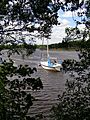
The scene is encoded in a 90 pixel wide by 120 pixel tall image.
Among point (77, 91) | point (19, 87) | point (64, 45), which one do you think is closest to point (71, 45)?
point (64, 45)

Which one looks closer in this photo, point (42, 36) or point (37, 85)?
point (37, 85)

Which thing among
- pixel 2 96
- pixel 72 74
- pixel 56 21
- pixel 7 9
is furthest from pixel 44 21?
pixel 2 96

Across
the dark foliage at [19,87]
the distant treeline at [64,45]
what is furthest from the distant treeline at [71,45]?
the dark foliage at [19,87]

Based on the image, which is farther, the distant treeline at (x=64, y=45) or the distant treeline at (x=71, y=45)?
the distant treeline at (x=71, y=45)

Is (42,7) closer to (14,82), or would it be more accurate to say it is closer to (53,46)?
(53,46)

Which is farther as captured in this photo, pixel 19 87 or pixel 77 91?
pixel 77 91

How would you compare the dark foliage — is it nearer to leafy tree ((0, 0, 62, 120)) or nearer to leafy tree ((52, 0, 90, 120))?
leafy tree ((0, 0, 62, 120))

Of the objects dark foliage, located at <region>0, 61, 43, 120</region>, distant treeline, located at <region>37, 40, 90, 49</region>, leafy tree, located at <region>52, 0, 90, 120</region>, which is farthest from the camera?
leafy tree, located at <region>52, 0, 90, 120</region>

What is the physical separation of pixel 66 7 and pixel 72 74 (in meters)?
2.35

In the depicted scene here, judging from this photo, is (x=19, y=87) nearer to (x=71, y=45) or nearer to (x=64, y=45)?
(x=64, y=45)

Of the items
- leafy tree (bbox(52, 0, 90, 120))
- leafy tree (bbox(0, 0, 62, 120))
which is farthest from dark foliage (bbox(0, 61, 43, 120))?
leafy tree (bbox(52, 0, 90, 120))

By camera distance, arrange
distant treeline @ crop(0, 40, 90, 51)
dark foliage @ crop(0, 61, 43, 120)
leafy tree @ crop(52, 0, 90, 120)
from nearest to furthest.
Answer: dark foliage @ crop(0, 61, 43, 120) < distant treeline @ crop(0, 40, 90, 51) < leafy tree @ crop(52, 0, 90, 120)

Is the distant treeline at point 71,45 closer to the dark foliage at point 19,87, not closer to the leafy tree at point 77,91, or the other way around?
the leafy tree at point 77,91

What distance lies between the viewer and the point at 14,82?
7.04 m
